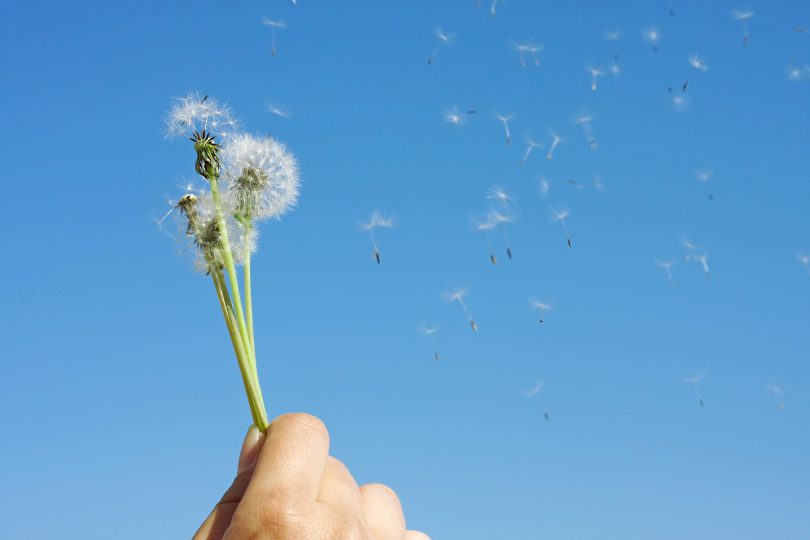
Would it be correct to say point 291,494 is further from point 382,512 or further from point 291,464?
point 382,512

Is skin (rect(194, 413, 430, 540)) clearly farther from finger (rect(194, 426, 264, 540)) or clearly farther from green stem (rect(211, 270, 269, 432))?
green stem (rect(211, 270, 269, 432))

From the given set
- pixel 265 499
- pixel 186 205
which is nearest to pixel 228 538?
pixel 265 499

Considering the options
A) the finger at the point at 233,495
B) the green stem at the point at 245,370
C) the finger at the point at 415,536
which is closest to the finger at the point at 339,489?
the finger at the point at 233,495

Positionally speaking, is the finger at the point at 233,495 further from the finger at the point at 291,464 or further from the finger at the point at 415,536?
the finger at the point at 415,536

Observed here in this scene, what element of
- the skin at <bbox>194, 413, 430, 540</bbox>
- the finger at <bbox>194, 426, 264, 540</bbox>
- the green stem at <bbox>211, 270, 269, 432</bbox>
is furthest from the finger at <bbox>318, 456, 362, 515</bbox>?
the green stem at <bbox>211, 270, 269, 432</bbox>

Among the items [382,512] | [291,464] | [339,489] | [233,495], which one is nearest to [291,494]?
[291,464]

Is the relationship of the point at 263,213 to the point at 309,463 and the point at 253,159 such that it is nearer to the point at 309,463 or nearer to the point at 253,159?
the point at 253,159
